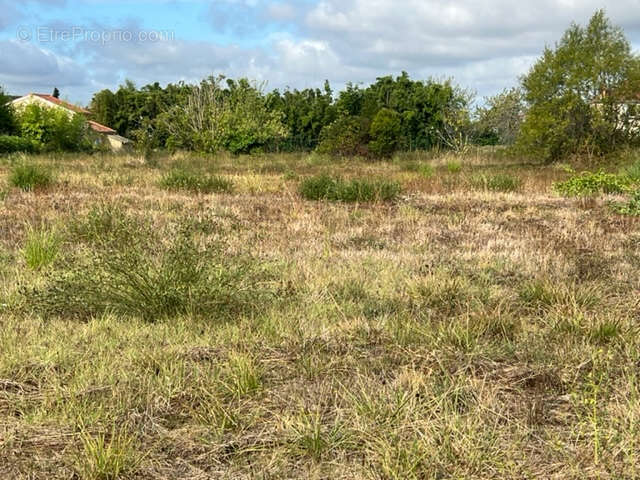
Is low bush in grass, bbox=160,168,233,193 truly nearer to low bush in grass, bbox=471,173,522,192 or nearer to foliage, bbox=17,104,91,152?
low bush in grass, bbox=471,173,522,192

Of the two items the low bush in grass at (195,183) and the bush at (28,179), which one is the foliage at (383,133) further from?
the bush at (28,179)

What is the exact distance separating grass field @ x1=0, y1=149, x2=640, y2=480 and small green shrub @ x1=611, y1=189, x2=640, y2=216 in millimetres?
2402

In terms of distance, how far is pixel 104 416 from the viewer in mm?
2564

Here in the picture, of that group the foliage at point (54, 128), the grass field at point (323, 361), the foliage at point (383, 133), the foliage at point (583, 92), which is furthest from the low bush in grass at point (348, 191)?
the foliage at point (54, 128)

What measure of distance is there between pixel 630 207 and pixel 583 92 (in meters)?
13.8

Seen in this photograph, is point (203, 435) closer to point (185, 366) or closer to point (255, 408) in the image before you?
point (255, 408)

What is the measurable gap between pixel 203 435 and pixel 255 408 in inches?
12.0

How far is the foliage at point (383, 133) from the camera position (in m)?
25.9

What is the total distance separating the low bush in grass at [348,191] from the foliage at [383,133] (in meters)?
14.9

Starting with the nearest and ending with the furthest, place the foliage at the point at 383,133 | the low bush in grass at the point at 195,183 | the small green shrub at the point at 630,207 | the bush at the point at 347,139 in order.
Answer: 1. the small green shrub at the point at 630,207
2. the low bush in grass at the point at 195,183
3. the foliage at the point at 383,133
4. the bush at the point at 347,139

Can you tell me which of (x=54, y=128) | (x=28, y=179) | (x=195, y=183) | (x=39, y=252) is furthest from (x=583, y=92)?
(x=54, y=128)

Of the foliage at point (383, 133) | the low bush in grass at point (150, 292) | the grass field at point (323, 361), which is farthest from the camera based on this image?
the foliage at point (383, 133)

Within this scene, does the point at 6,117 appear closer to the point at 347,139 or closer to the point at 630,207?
the point at 347,139

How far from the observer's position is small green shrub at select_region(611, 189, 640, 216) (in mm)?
8719
